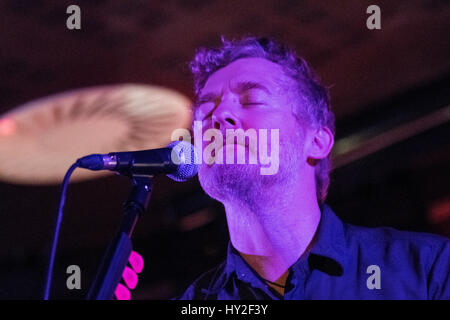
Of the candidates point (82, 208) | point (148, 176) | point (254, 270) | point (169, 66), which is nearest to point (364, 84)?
point (169, 66)

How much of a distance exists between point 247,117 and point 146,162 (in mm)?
471

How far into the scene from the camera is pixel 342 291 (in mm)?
1351

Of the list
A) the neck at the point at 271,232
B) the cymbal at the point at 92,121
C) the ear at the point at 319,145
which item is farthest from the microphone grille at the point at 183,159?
the cymbal at the point at 92,121

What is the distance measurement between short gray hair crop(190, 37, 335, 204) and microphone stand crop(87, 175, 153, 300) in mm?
714

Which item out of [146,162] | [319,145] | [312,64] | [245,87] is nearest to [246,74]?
[245,87]

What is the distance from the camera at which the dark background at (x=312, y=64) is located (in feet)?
7.54

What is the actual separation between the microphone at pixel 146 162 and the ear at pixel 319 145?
59 centimetres

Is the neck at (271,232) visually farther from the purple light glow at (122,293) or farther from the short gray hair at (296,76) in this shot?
the purple light glow at (122,293)

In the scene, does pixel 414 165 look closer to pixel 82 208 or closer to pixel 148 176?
pixel 148 176

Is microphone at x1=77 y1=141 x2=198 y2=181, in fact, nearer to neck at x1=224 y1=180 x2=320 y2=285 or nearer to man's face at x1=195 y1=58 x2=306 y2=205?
man's face at x1=195 y1=58 x2=306 y2=205

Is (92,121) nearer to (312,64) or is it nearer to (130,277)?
(312,64)

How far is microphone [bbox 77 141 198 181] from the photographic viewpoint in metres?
1.10
